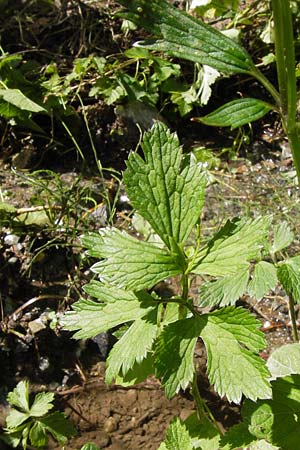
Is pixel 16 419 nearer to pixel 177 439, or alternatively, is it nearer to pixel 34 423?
Result: pixel 34 423

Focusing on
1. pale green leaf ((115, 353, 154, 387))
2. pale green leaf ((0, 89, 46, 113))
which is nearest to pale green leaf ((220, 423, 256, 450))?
pale green leaf ((115, 353, 154, 387))

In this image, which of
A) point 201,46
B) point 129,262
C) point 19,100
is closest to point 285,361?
point 129,262

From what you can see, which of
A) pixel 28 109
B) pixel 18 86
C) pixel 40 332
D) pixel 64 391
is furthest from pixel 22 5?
pixel 64 391

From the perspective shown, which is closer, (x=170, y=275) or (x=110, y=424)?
(x=170, y=275)

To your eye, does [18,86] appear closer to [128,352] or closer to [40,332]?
[40,332]

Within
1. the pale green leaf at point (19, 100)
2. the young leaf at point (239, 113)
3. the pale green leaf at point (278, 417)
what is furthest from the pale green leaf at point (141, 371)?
the pale green leaf at point (19, 100)

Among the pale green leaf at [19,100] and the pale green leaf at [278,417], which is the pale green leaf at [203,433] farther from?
the pale green leaf at [19,100]

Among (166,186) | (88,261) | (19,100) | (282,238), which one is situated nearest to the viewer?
(166,186)
